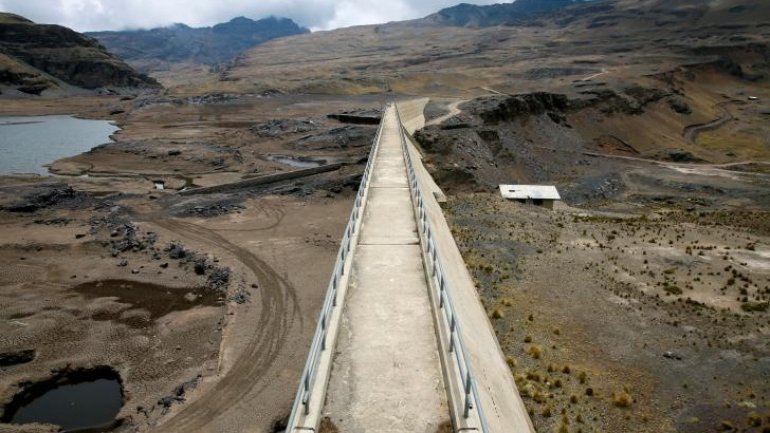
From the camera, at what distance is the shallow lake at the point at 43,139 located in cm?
4600

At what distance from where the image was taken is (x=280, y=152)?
166 ft

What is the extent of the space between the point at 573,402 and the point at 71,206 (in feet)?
106

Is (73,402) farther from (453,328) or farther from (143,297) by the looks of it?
(453,328)

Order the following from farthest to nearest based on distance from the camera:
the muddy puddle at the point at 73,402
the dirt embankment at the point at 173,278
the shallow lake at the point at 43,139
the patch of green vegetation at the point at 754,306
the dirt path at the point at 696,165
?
the dirt path at the point at 696,165, the shallow lake at the point at 43,139, the patch of green vegetation at the point at 754,306, the dirt embankment at the point at 173,278, the muddy puddle at the point at 73,402

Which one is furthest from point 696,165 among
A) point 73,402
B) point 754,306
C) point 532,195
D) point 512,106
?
point 73,402

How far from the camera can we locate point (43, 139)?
191 ft

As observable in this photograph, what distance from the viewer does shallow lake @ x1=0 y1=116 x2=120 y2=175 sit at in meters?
46.0

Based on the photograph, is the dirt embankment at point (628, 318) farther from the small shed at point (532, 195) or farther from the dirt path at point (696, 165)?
the dirt path at point (696, 165)

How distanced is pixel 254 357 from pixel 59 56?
444 feet

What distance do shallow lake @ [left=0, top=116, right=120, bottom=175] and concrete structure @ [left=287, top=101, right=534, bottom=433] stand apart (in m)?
40.5

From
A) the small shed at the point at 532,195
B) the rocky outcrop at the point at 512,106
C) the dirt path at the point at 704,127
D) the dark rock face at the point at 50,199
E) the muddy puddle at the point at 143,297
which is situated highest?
the rocky outcrop at the point at 512,106

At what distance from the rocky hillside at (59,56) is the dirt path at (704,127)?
400ft

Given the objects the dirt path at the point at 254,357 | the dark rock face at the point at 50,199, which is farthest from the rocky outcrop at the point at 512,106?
the dark rock face at the point at 50,199

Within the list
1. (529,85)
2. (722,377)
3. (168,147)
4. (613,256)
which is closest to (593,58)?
(529,85)
